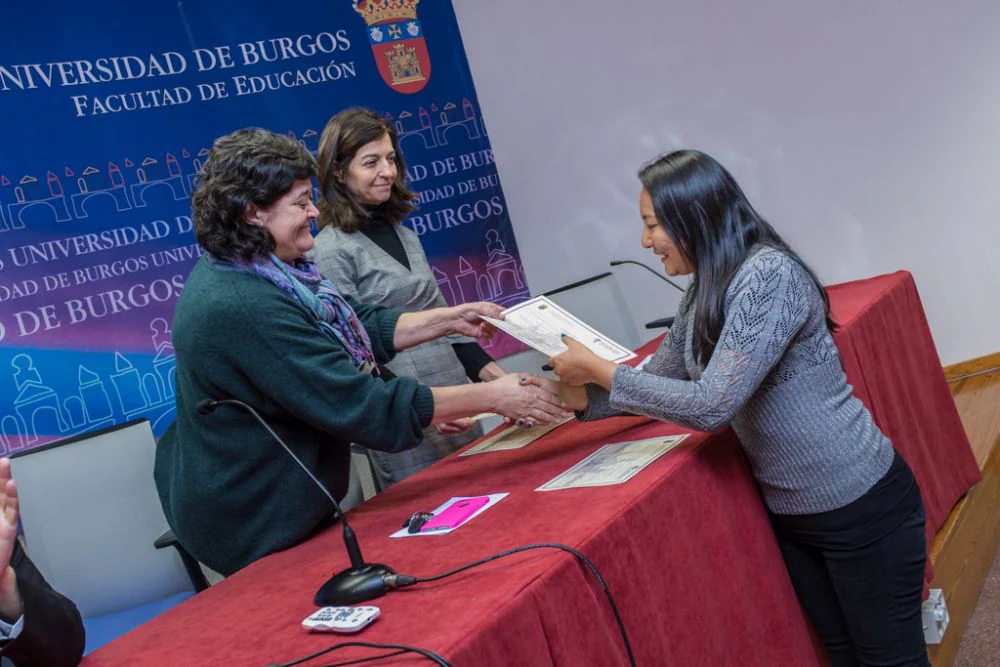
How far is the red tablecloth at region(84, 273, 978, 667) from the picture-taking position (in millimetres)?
1312

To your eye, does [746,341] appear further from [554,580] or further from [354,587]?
[354,587]

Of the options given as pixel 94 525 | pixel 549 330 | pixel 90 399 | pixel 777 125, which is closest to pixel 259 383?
pixel 549 330

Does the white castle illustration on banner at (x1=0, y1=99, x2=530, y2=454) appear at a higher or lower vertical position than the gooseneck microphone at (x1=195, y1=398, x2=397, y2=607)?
higher

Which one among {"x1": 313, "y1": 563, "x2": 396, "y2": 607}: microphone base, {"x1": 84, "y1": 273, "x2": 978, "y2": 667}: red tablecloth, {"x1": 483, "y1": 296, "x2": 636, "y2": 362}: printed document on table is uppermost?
{"x1": 483, "y1": 296, "x2": 636, "y2": 362}: printed document on table

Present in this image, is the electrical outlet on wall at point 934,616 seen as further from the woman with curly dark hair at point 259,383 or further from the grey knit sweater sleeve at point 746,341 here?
the woman with curly dark hair at point 259,383

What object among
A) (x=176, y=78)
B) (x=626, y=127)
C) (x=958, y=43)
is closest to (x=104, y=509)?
(x=176, y=78)

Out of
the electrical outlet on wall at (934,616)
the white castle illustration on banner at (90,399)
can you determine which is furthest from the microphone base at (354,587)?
the white castle illustration on banner at (90,399)

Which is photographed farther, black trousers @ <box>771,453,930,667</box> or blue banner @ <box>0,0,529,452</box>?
blue banner @ <box>0,0,529,452</box>

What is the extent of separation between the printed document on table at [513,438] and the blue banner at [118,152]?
5.49ft

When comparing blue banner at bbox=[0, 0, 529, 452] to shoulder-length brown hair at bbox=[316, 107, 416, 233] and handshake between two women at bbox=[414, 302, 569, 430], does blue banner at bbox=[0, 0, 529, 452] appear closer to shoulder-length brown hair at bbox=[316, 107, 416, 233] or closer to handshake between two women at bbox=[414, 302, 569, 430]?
shoulder-length brown hair at bbox=[316, 107, 416, 233]

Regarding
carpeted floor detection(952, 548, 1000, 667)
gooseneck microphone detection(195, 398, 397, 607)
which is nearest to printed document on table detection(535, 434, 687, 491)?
gooseneck microphone detection(195, 398, 397, 607)

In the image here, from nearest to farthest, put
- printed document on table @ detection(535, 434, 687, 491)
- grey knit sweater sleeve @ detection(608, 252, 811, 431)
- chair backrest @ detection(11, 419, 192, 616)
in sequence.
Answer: grey knit sweater sleeve @ detection(608, 252, 811, 431)
printed document on table @ detection(535, 434, 687, 491)
chair backrest @ detection(11, 419, 192, 616)

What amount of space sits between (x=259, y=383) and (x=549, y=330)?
656mm

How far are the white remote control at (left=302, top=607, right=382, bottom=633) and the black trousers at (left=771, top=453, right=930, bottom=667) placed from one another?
93 centimetres
